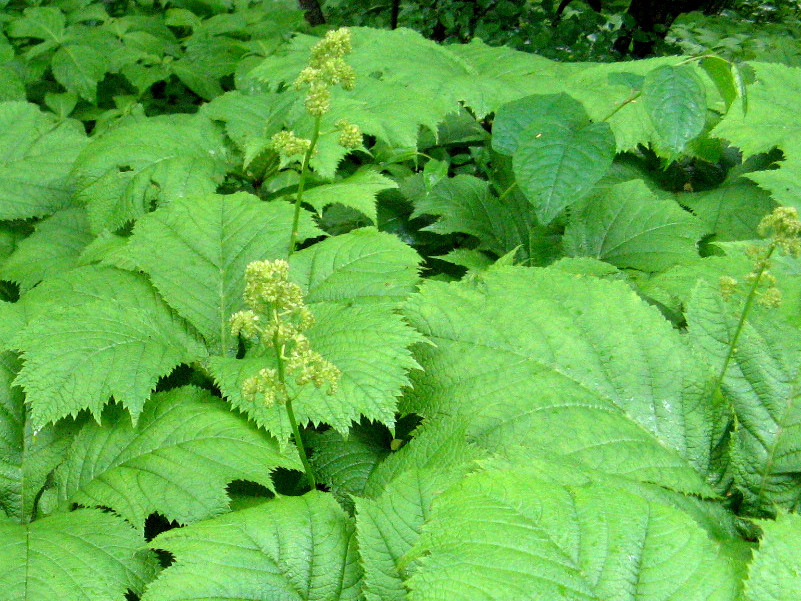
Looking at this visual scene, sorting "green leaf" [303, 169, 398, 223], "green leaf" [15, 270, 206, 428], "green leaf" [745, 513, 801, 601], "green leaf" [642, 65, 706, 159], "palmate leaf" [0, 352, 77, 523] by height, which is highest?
"green leaf" [642, 65, 706, 159]

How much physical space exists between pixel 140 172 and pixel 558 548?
6.41ft

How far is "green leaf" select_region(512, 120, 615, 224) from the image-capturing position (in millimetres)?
1964

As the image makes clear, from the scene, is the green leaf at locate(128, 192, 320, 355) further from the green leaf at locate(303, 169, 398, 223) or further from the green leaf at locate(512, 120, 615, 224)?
the green leaf at locate(512, 120, 615, 224)

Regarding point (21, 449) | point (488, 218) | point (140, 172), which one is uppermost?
point (140, 172)

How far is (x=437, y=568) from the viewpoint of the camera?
3.47 ft

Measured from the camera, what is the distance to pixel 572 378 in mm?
1580

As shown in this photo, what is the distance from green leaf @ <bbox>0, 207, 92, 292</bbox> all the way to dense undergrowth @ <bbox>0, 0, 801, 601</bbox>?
0.01 metres

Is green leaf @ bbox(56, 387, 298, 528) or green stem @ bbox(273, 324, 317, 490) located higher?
green stem @ bbox(273, 324, 317, 490)

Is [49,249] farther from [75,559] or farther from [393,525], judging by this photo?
[393,525]

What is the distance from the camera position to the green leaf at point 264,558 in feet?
3.90

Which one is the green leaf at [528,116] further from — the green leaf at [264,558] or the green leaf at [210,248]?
the green leaf at [264,558]

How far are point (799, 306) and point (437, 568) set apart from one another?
135 cm

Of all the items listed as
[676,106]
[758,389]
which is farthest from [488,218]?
[758,389]

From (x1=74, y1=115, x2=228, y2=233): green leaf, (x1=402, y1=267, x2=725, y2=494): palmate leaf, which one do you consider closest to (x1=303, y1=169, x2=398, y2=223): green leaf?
(x1=74, y1=115, x2=228, y2=233): green leaf
